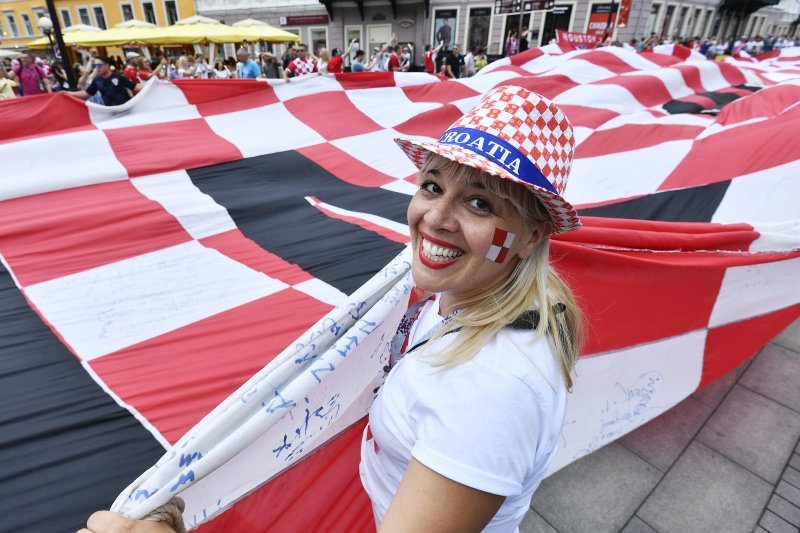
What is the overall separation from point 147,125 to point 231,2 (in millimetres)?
20438

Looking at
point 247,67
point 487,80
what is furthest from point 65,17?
point 487,80

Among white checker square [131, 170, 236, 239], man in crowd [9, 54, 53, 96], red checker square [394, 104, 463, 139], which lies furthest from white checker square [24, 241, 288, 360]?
man in crowd [9, 54, 53, 96]

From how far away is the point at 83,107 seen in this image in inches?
102

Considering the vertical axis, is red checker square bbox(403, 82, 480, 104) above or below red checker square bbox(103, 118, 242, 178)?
above

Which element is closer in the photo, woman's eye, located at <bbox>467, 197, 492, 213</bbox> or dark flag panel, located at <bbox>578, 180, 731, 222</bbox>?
woman's eye, located at <bbox>467, 197, 492, 213</bbox>

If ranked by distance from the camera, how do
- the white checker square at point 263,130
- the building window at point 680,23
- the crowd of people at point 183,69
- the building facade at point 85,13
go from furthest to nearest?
the building facade at point 85,13, the building window at point 680,23, the crowd of people at point 183,69, the white checker square at point 263,130

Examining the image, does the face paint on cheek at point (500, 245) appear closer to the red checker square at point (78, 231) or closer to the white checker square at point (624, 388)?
the white checker square at point (624, 388)

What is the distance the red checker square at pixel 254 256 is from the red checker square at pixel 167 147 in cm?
74

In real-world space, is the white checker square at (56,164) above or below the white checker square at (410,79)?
below

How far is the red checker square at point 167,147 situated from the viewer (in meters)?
2.28

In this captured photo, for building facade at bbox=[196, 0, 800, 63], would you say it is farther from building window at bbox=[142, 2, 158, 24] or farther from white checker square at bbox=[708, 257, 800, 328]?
white checker square at bbox=[708, 257, 800, 328]

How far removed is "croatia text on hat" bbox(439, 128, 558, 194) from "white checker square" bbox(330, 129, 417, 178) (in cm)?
199

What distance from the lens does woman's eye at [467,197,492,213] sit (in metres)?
0.71

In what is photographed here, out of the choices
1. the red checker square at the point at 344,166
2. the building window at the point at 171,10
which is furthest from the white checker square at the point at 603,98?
the building window at the point at 171,10
